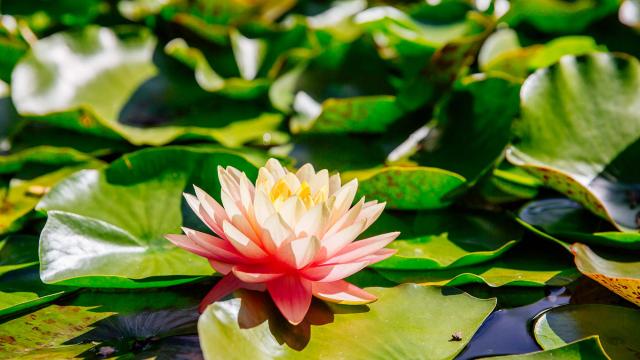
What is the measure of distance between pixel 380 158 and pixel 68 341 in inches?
40.8

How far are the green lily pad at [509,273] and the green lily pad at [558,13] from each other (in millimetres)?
1077

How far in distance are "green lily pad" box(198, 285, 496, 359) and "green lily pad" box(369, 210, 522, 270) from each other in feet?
0.41

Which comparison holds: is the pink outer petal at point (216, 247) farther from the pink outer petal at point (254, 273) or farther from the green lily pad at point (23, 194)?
the green lily pad at point (23, 194)

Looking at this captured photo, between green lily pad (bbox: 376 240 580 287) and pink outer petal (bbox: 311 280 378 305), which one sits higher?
pink outer petal (bbox: 311 280 378 305)

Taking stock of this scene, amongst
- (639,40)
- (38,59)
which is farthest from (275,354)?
(639,40)

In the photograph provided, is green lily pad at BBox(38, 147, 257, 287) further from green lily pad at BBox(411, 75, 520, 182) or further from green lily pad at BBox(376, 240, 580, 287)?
green lily pad at BBox(411, 75, 520, 182)

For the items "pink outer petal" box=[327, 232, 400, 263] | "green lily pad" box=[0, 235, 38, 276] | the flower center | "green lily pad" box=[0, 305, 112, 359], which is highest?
the flower center

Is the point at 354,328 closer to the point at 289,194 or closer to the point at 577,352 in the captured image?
the point at 289,194

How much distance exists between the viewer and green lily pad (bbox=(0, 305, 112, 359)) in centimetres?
124

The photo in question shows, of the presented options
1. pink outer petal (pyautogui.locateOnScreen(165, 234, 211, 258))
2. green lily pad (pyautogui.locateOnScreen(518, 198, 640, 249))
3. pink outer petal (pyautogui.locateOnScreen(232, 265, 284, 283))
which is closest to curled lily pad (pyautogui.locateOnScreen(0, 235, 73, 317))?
pink outer petal (pyautogui.locateOnScreen(165, 234, 211, 258))

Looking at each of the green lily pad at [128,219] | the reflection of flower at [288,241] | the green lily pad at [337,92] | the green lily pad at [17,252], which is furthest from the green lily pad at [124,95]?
the reflection of flower at [288,241]

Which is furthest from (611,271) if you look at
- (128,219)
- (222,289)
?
(128,219)

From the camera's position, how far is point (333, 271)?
1.24 meters

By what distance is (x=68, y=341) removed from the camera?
127 cm
